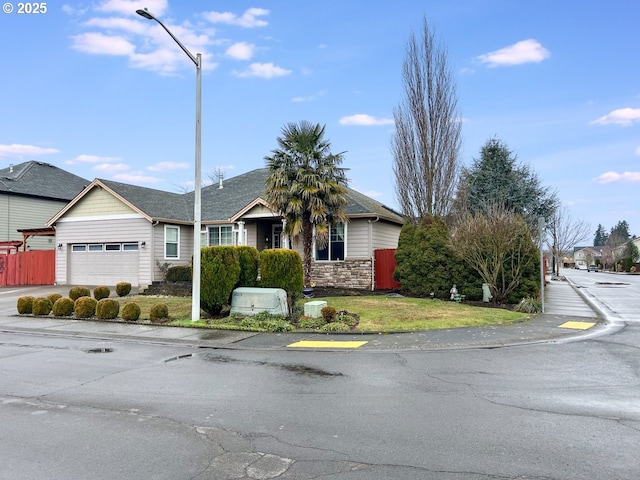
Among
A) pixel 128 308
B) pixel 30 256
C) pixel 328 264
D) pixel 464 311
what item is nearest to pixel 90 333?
pixel 128 308

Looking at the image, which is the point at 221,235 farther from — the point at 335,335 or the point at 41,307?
the point at 335,335

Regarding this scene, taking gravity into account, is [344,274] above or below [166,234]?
below

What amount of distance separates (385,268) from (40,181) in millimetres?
28910

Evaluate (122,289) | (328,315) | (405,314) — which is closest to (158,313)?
(328,315)

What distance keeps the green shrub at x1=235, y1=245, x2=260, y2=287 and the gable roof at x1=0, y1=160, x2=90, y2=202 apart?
87.1ft

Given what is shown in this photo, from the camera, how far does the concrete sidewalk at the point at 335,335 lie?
412 inches

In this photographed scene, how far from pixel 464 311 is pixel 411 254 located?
5.86 m

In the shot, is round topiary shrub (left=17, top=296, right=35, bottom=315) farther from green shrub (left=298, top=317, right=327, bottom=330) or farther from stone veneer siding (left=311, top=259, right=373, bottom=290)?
stone veneer siding (left=311, top=259, right=373, bottom=290)

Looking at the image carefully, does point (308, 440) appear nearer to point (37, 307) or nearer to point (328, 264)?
point (37, 307)

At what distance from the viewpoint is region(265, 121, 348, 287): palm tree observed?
19.3 metres

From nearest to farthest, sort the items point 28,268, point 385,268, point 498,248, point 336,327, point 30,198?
point 336,327 < point 498,248 < point 385,268 < point 28,268 < point 30,198

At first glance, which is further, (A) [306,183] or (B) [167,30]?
(A) [306,183]

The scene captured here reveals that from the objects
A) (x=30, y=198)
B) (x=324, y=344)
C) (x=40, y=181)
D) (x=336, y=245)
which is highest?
(x=40, y=181)

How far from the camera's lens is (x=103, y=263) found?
25484mm
